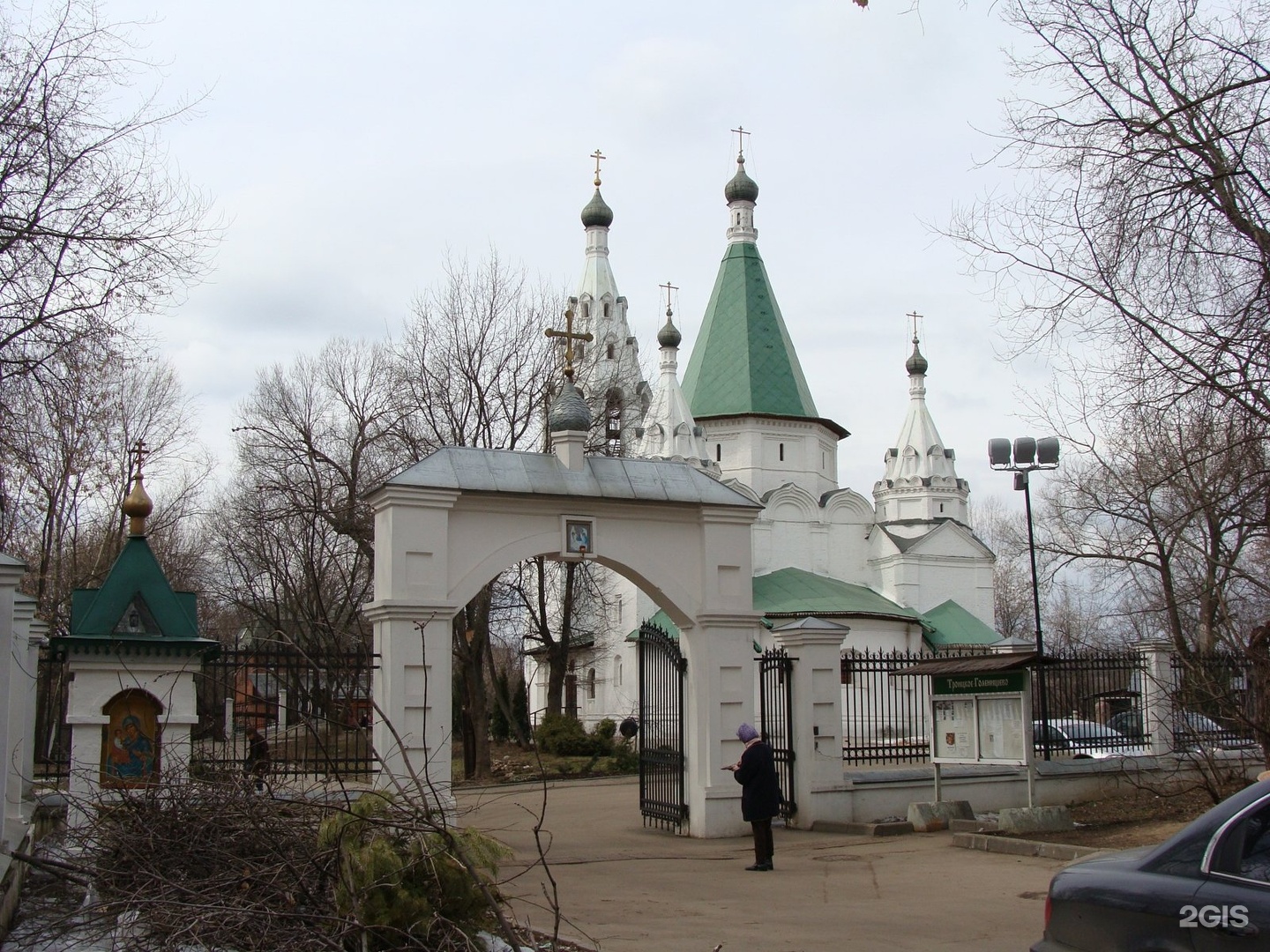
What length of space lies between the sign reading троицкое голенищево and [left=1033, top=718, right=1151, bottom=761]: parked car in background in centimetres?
312

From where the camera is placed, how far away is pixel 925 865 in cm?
1234

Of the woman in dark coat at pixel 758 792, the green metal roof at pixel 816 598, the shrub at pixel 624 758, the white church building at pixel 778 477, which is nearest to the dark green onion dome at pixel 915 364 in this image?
the white church building at pixel 778 477

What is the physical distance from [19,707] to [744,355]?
3814cm

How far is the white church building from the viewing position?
4453 cm

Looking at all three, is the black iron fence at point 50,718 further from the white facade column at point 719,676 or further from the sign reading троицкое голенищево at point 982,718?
the sign reading троицкое голенищево at point 982,718

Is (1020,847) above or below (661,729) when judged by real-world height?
below

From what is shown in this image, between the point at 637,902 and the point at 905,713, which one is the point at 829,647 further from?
the point at 905,713

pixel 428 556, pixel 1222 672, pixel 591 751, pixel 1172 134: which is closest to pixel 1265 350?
pixel 1172 134

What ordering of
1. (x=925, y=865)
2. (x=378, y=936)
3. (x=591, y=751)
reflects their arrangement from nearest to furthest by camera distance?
(x=378, y=936)
(x=925, y=865)
(x=591, y=751)

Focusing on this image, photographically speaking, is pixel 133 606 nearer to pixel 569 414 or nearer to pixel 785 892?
pixel 569 414

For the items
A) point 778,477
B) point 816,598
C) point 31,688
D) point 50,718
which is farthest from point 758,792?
point 778,477

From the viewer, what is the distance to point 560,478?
14078 millimetres

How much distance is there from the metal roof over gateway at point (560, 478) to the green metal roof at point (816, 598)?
2479 cm

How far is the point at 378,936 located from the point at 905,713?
71.4 ft
